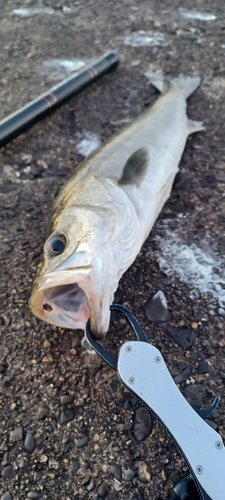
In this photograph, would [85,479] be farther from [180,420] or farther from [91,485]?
[180,420]

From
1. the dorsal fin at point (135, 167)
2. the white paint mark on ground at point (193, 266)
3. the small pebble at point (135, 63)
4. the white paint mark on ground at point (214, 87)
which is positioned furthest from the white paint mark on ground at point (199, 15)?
the white paint mark on ground at point (193, 266)

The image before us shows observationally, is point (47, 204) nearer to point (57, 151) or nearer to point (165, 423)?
point (57, 151)

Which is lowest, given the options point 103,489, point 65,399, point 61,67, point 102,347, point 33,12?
point 103,489

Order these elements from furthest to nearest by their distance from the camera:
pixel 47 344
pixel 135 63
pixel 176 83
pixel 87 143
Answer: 1. pixel 135 63
2. pixel 176 83
3. pixel 87 143
4. pixel 47 344

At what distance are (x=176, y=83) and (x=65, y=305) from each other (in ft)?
8.61

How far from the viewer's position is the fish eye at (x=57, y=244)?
7.52 ft

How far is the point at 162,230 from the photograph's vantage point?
9.78ft

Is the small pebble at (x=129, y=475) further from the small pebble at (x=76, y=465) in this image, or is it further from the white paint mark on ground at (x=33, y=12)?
the white paint mark on ground at (x=33, y=12)

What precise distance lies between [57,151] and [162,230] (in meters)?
1.24

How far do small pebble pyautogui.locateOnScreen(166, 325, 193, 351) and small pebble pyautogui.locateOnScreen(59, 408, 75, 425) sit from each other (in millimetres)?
660

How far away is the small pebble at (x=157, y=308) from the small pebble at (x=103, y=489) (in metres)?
0.87

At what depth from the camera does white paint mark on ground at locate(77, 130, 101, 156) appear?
3.68m

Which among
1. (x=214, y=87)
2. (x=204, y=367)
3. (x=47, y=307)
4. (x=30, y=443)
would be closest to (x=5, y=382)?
(x=30, y=443)

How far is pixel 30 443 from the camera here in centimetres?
212
